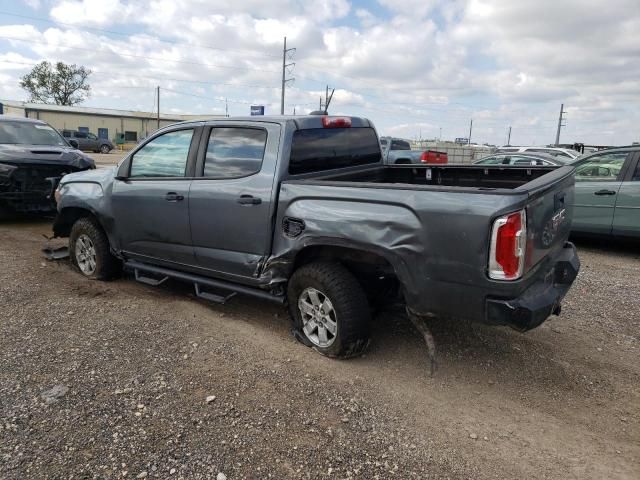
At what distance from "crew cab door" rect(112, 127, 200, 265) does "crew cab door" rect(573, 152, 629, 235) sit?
5.60m

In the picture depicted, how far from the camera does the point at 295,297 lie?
3785 millimetres

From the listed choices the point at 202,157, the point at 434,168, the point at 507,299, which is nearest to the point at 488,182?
the point at 434,168

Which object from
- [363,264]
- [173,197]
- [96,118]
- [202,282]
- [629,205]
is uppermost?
[96,118]

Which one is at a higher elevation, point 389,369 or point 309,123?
point 309,123

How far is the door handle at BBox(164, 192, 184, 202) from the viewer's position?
4.34 m

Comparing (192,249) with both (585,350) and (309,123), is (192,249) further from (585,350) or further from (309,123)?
(585,350)

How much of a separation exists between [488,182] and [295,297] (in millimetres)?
2350

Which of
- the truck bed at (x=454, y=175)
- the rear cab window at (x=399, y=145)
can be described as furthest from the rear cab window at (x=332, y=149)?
the rear cab window at (x=399, y=145)

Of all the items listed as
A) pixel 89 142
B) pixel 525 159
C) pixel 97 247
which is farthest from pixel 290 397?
pixel 89 142

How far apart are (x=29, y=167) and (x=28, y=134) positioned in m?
1.35

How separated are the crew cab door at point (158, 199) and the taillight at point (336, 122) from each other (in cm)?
113

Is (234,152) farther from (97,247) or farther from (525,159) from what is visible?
(525,159)

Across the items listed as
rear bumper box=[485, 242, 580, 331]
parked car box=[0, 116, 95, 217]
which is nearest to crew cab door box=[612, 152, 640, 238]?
rear bumper box=[485, 242, 580, 331]

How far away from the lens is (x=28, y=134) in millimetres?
9188
